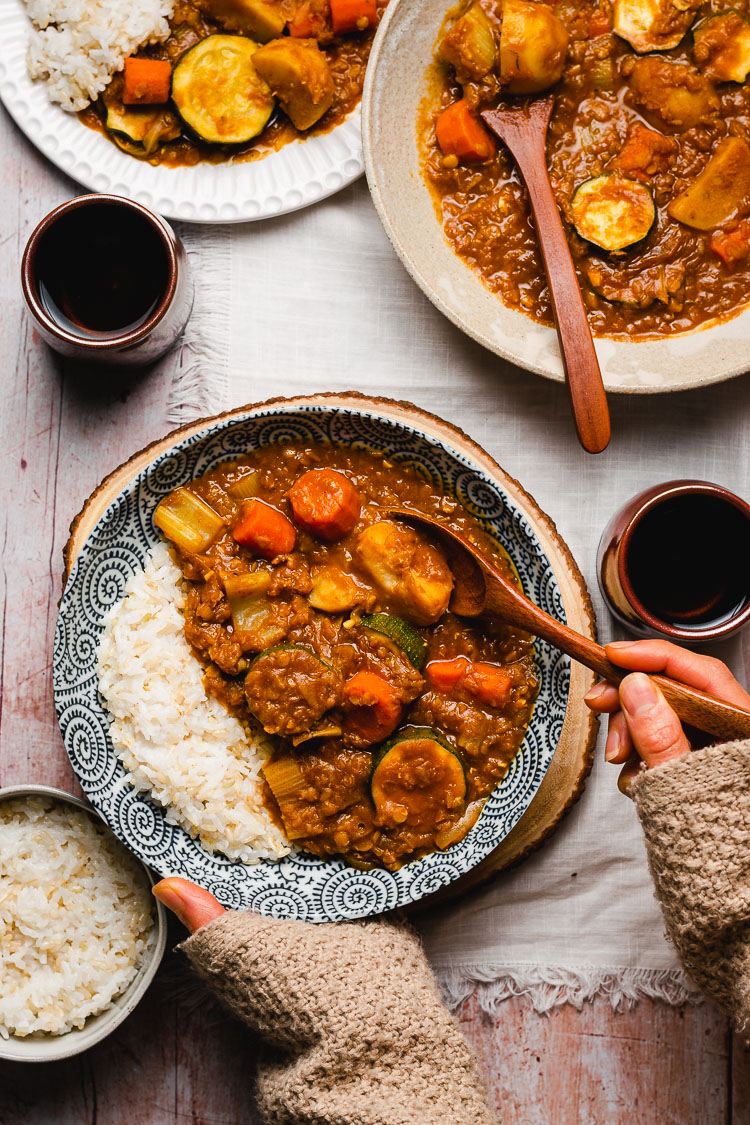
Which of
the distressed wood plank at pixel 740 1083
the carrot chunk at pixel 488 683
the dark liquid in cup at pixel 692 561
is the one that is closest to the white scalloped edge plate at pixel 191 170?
the dark liquid in cup at pixel 692 561

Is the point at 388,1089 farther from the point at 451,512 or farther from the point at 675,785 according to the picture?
the point at 451,512

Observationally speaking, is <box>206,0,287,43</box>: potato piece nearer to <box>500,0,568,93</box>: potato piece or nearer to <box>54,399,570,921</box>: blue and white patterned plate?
<box>500,0,568,93</box>: potato piece

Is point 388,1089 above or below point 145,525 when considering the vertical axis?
below

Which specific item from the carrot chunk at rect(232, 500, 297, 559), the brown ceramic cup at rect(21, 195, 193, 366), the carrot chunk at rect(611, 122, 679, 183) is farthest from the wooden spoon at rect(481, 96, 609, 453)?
the brown ceramic cup at rect(21, 195, 193, 366)

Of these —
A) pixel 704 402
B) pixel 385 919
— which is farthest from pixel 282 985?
pixel 704 402

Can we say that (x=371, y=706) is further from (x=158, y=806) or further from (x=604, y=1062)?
(x=604, y=1062)

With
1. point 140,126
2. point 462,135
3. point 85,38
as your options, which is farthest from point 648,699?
point 85,38
